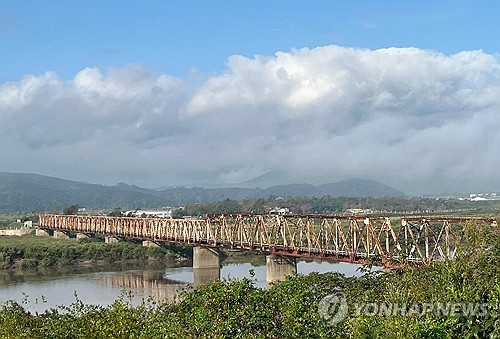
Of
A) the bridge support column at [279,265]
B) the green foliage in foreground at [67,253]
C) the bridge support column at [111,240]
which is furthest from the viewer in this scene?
the bridge support column at [111,240]

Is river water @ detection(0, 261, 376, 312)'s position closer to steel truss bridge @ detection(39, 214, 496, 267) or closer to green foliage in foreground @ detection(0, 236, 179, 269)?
steel truss bridge @ detection(39, 214, 496, 267)

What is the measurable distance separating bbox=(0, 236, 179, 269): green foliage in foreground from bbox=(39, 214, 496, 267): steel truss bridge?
3525 millimetres

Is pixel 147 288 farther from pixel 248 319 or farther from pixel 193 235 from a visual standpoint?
pixel 248 319

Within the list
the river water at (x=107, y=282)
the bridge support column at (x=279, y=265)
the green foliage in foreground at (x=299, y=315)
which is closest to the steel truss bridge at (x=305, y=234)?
the bridge support column at (x=279, y=265)

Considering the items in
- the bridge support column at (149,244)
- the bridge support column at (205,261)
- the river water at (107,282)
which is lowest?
the river water at (107,282)

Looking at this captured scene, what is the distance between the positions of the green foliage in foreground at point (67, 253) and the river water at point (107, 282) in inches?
310

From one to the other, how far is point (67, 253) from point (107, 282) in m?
34.3

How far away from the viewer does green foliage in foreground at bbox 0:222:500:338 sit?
2549cm

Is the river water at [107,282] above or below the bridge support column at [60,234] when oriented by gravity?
below

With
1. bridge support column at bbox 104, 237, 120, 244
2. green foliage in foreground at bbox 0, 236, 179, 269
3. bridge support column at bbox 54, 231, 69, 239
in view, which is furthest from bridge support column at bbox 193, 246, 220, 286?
bridge support column at bbox 54, 231, 69, 239

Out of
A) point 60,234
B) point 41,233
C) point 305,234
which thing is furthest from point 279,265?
point 41,233

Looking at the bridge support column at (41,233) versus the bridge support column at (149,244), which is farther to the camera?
the bridge support column at (41,233)

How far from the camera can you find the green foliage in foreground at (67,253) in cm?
12766

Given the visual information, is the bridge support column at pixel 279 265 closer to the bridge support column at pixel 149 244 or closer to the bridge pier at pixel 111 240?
the bridge support column at pixel 149 244
